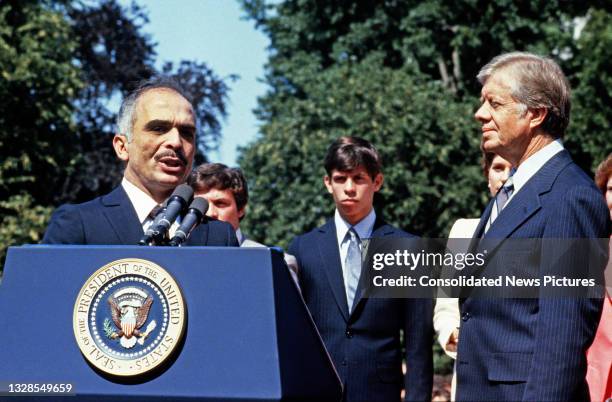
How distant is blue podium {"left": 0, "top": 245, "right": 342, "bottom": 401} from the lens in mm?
2918

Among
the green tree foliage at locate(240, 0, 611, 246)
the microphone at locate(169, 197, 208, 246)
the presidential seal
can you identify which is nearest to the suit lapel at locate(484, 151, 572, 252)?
the microphone at locate(169, 197, 208, 246)

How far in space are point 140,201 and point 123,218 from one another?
142mm

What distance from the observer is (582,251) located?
4137mm

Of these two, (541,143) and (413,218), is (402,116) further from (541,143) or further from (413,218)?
(541,143)

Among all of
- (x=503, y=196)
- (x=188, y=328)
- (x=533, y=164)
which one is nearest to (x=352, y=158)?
(x=503, y=196)

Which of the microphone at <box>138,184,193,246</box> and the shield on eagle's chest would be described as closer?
the shield on eagle's chest

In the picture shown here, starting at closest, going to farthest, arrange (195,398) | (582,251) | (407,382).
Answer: (195,398)
(582,251)
(407,382)

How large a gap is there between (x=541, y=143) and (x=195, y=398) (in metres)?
2.26

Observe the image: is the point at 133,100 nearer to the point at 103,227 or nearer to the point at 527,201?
the point at 103,227

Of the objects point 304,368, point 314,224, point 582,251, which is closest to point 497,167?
point 582,251

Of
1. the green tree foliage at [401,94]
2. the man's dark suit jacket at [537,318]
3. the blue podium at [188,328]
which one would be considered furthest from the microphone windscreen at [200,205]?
the green tree foliage at [401,94]

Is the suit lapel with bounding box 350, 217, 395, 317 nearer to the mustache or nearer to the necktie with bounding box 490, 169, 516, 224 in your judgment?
the necktie with bounding box 490, 169, 516, 224

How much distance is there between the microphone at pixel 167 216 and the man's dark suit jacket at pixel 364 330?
3002 mm

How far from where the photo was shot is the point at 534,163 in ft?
14.8
